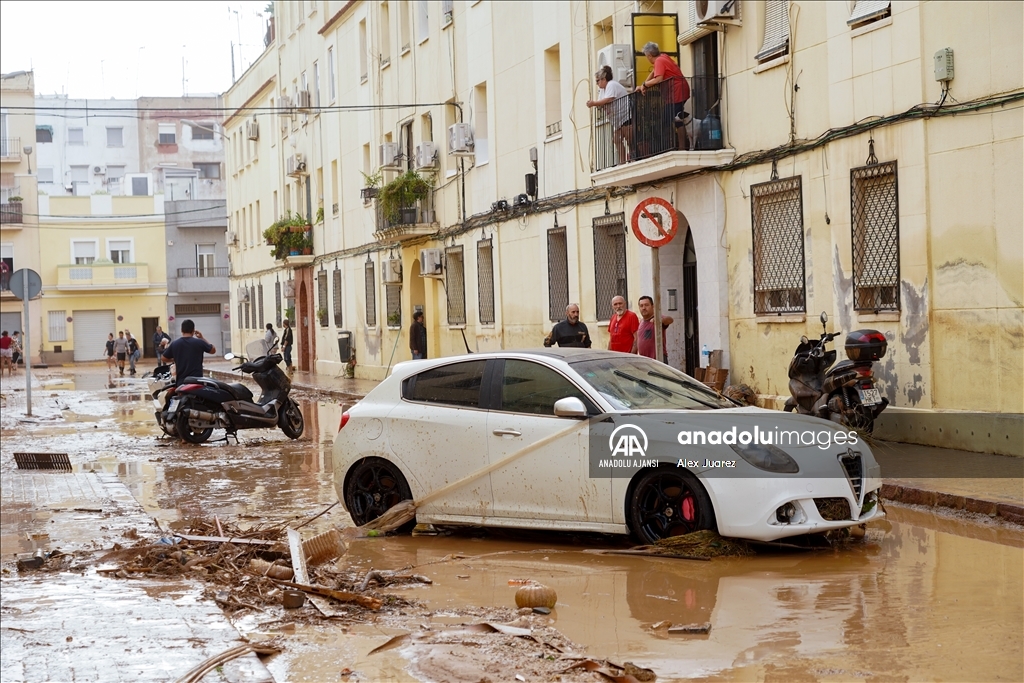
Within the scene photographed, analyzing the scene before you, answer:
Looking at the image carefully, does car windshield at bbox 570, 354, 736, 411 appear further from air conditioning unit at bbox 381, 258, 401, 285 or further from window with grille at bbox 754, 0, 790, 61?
air conditioning unit at bbox 381, 258, 401, 285

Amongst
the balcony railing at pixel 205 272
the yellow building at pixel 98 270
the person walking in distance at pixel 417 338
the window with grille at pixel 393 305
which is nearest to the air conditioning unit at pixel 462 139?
the person walking in distance at pixel 417 338

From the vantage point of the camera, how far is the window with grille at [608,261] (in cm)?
2212

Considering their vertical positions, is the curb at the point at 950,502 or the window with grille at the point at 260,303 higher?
the window with grille at the point at 260,303

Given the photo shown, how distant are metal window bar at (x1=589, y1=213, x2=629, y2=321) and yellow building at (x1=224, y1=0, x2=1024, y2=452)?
0.16 ft

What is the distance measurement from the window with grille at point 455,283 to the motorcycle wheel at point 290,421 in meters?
10.6

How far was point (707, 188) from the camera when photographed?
63.2 ft

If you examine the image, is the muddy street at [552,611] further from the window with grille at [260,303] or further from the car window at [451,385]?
the window with grille at [260,303]

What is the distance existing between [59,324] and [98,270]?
367 cm

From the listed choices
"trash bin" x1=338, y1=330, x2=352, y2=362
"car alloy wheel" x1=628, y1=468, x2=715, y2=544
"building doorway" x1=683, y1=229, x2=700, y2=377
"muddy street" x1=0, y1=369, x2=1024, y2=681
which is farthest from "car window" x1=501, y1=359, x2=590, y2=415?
"trash bin" x1=338, y1=330, x2=352, y2=362

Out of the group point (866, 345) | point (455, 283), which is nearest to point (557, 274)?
point (455, 283)

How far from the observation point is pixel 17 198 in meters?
70.6

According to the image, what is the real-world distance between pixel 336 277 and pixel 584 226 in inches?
803

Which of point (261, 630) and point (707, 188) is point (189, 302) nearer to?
point (707, 188)

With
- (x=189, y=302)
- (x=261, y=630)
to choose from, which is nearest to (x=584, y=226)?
(x=261, y=630)
